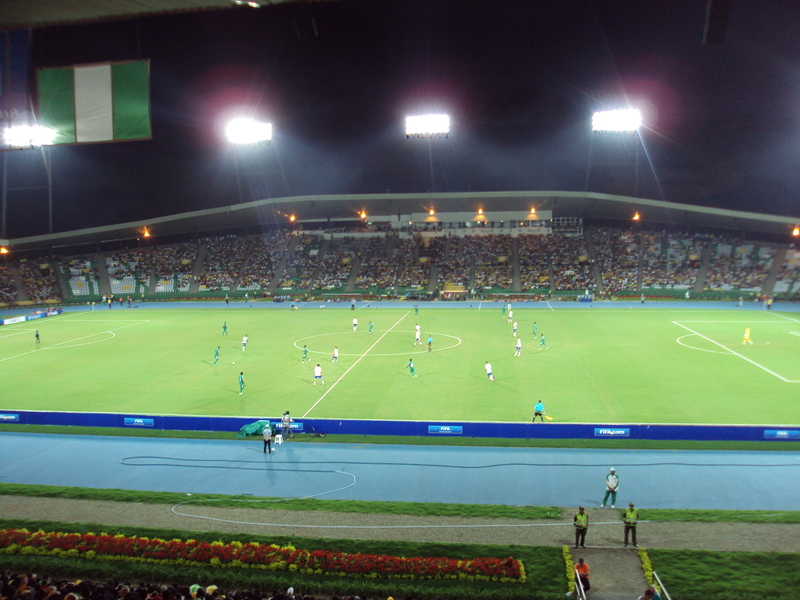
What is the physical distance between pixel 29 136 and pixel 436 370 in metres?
20.7

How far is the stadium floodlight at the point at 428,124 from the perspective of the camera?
4875 cm

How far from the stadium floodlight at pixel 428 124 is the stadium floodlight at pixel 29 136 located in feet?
134

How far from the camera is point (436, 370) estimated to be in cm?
2759

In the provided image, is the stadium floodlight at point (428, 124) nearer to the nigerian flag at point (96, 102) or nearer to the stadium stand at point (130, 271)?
the nigerian flag at point (96, 102)

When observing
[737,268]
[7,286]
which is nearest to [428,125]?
[737,268]

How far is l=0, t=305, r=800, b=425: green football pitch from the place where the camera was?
21.5 meters

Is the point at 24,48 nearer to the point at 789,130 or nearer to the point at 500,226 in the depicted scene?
the point at 789,130

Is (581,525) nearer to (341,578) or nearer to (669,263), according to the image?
(341,578)

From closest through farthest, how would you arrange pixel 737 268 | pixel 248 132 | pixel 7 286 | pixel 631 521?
pixel 631 521, pixel 248 132, pixel 737 268, pixel 7 286

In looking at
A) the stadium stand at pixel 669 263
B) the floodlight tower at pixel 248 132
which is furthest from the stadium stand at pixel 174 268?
the stadium stand at pixel 669 263

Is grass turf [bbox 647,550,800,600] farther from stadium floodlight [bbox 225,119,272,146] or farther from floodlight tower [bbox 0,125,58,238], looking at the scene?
stadium floodlight [bbox 225,119,272,146]

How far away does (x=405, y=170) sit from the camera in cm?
5784

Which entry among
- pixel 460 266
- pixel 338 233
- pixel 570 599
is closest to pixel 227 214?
pixel 338 233

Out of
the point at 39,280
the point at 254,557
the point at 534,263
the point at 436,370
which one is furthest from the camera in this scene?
the point at 39,280
